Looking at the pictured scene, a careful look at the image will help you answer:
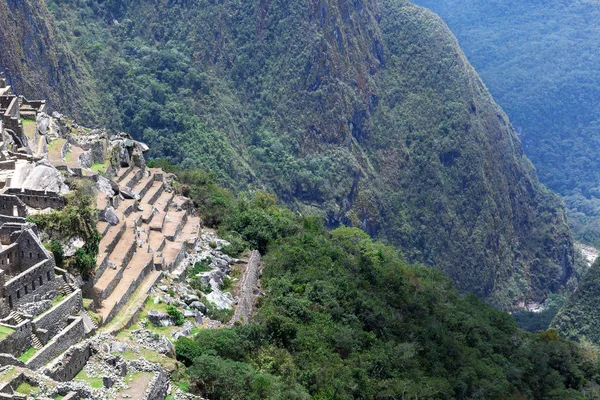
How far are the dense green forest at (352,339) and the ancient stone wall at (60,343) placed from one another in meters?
4.26

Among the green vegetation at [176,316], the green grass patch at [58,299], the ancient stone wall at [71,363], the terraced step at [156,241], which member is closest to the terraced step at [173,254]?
the terraced step at [156,241]

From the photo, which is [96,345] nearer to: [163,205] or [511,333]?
[163,205]

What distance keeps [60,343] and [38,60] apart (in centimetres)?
11753

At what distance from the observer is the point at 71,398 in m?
26.0

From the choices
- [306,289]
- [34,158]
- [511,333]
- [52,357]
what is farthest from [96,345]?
[511,333]

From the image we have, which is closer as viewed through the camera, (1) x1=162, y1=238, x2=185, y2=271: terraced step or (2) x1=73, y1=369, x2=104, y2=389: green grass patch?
(2) x1=73, y1=369, x2=104, y2=389: green grass patch

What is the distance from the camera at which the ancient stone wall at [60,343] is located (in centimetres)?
2785

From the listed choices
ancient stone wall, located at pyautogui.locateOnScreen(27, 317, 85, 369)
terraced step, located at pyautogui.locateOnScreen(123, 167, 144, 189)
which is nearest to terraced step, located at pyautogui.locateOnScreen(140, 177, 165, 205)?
terraced step, located at pyautogui.locateOnScreen(123, 167, 144, 189)

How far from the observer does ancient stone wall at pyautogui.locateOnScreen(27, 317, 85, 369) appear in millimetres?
27845

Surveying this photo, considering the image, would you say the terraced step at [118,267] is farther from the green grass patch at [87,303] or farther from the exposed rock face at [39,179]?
the exposed rock face at [39,179]

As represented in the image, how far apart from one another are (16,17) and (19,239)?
115m

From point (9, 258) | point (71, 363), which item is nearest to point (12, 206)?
point (9, 258)

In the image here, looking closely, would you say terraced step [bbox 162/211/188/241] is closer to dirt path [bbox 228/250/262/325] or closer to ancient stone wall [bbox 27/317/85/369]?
dirt path [bbox 228/250/262/325]

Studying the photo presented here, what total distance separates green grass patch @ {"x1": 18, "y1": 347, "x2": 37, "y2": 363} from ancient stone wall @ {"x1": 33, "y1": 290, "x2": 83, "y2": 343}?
0.67 meters
